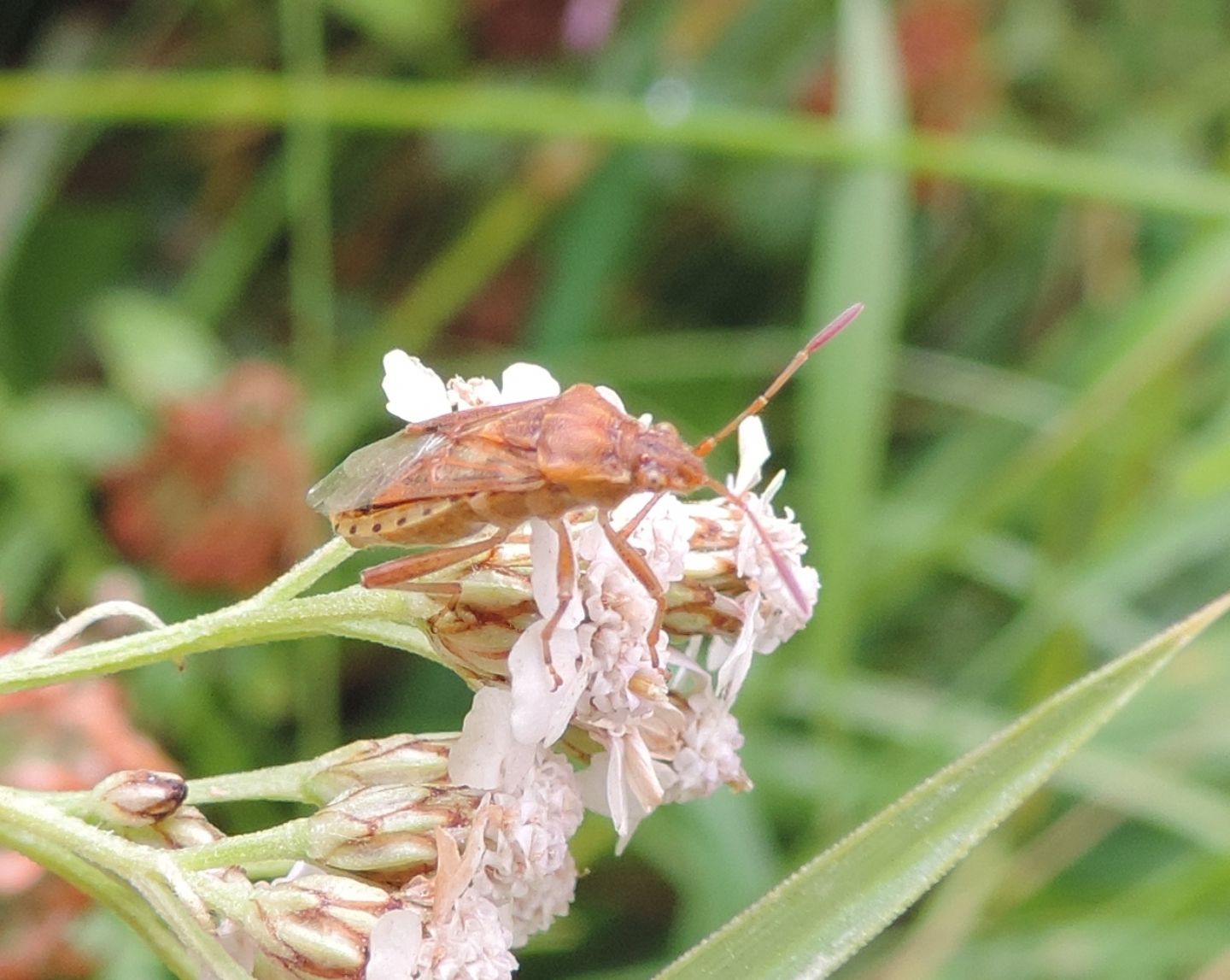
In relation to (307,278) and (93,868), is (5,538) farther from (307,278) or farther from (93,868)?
(93,868)

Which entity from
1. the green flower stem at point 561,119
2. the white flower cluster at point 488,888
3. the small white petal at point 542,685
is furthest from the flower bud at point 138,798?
the green flower stem at point 561,119

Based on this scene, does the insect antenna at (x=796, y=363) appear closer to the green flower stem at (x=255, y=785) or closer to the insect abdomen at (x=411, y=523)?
the insect abdomen at (x=411, y=523)

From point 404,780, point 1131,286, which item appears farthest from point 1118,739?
point 404,780

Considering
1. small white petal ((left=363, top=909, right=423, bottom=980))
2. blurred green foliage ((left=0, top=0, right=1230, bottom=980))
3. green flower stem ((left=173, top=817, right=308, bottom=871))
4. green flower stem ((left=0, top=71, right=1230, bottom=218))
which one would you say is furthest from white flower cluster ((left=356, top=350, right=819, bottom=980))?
green flower stem ((left=0, top=71, right=1230, bottom=218))

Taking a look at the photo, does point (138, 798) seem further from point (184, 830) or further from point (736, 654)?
point (736, 654)

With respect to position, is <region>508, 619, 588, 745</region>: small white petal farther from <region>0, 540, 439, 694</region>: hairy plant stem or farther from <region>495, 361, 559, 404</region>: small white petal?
<region>495, 361, 559, 404</region>: small white petal

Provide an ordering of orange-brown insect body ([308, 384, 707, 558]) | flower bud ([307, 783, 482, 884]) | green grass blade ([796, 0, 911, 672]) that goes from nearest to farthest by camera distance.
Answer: flower bud ([307, 783, 482, 884]) < orange-brown insect body ([308, 384, 707, 558]) < green grass blade ([796, 0, 911, 672])
